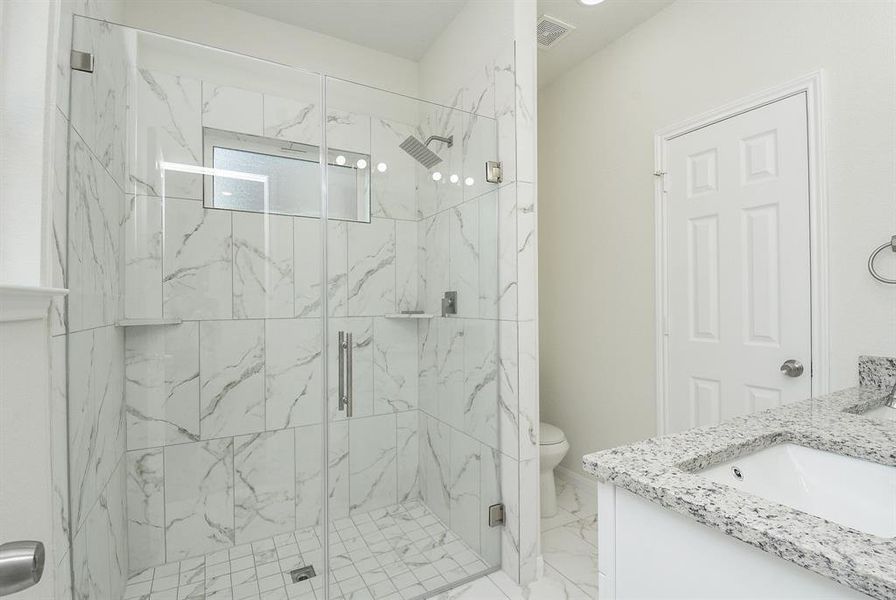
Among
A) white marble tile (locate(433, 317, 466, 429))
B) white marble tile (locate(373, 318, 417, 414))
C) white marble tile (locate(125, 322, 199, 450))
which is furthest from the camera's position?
white marble tile (locate(433, 317, 466, 429))

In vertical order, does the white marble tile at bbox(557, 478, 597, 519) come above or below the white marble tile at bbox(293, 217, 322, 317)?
below

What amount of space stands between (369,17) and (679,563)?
2.64 metres

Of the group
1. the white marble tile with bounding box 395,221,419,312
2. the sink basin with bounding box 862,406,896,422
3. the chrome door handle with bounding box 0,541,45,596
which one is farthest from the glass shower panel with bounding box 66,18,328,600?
the sink basin with bounding box 862,406,896,422

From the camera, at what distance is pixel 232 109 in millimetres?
A: 1638

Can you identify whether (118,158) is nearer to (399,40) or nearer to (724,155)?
(399,40)

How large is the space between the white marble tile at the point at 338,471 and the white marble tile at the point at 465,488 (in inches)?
18.8

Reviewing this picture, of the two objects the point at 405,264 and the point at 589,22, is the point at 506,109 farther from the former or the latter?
the point at 589,22

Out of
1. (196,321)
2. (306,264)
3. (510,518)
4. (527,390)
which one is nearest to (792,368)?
(527,390)

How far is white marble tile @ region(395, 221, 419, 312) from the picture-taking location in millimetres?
1840

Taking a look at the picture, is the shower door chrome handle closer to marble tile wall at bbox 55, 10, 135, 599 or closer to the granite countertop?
marble tile wall at bbox 55, 10, 135, 599

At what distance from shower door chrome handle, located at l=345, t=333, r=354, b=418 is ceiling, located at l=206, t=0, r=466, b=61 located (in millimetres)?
1737

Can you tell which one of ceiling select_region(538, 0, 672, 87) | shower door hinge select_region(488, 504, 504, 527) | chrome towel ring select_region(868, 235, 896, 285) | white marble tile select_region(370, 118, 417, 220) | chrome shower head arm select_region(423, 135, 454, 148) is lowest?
shower door hinge select_region(488, 504, 504, 527)

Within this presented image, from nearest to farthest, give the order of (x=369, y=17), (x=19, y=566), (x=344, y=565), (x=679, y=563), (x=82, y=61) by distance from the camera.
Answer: (x=19, y=566) < (x=679, y=563) < (x=82, y=61) < (x=344, y=565) < (x=369, y=17)

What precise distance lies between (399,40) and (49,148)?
2.07m
